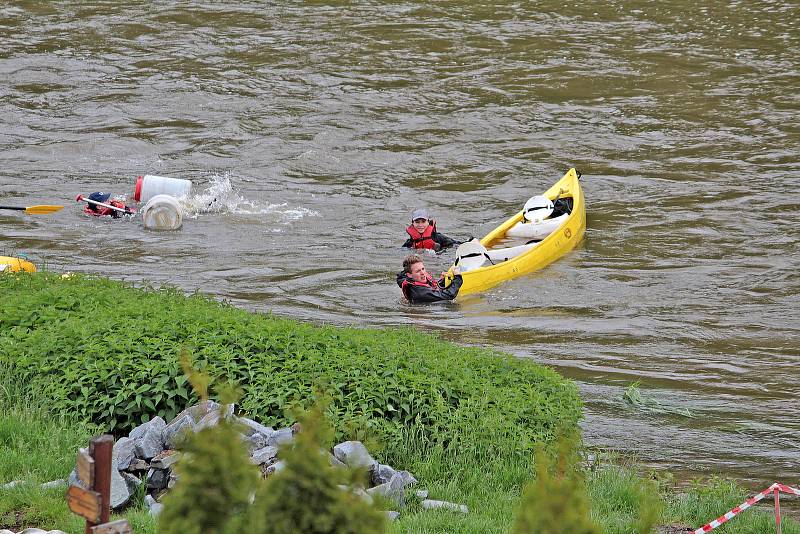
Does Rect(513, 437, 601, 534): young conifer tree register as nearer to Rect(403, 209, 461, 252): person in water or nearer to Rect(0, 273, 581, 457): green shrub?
Rect(0, 273, 581, 457): green shrub

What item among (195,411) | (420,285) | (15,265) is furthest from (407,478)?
(420,285)

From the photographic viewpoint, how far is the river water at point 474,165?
1306cm

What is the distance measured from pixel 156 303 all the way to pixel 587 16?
24.1 m

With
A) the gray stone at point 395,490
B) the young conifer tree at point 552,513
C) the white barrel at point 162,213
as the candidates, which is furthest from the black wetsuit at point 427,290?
the young conifer tree at point 552,513

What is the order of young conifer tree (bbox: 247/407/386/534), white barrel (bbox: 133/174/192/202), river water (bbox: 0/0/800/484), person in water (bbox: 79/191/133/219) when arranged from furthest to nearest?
white barrel (bbox: 133/174/192/202), person in water (bbox: 79/191/133/219), river water (bbox: 0/0/800/484), young conifer tree (bbox: 247/407/386/534)

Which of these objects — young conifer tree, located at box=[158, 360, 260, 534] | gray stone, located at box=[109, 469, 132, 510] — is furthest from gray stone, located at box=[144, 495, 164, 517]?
young conifer tree, located at box=[158, 360, 260, 534]

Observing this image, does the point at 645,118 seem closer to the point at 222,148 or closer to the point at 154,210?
the point at 222,148

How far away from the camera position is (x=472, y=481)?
767 cm

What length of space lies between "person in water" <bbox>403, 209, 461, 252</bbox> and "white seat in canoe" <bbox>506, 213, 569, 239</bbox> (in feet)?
3.07

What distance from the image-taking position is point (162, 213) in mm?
18406

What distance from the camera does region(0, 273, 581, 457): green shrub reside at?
26.7 feet

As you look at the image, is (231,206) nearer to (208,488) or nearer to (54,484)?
(54,484)

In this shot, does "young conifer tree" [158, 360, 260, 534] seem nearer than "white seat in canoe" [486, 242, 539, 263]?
Yes

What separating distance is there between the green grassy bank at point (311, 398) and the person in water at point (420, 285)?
5142mm
